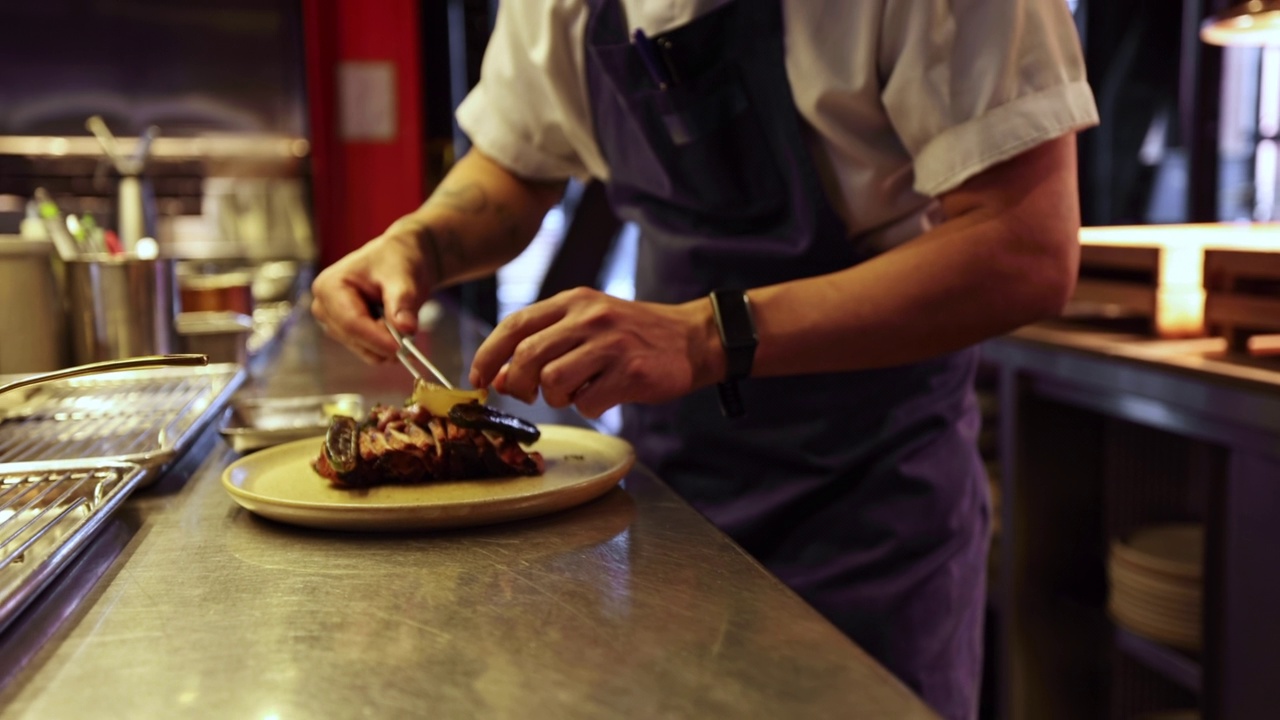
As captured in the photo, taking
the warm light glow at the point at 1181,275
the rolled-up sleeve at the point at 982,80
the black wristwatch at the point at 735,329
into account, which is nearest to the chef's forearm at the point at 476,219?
the black wristwatch at the point at 735,329

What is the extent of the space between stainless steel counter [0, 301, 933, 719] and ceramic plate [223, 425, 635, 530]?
2 centimetres

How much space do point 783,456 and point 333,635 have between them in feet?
2.47

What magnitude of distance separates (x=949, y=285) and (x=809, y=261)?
24 centimetres

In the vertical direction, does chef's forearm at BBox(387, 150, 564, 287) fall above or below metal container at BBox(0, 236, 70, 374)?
above

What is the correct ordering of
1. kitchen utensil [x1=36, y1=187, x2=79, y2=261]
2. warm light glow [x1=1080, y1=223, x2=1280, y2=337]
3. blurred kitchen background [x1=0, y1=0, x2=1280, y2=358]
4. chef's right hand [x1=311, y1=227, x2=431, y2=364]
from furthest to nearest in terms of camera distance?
blurred kitchen background [x1=0, y1=0, x2=1280, y2=358], warm light glow [x1=1080, y1=223, x2=1280, y2=337], kitchen utensil [x1=36, y1=187, x2=79, y2=261], chef's right hand [x1=311, y1=227, x2=431, y2=364]

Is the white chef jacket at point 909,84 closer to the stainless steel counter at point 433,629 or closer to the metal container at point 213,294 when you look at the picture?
the stainless steel counter at point 433,629

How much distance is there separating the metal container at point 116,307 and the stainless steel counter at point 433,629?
1.70 feet

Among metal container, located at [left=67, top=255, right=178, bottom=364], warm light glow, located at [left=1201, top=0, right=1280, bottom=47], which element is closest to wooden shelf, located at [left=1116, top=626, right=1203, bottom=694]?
warm light glow, located at [left=1201, top=0, right=1280, bottom=47]

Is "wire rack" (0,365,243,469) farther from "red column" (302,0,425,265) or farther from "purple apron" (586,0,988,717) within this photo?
"red column" (302,0,425,265)

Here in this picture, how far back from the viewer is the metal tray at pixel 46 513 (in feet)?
2.17

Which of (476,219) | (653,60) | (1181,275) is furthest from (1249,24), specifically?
(476,219)

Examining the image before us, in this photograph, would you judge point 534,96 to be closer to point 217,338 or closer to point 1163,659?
point 217,338

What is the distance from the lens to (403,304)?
1.22m

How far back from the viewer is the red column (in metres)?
4.75
